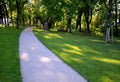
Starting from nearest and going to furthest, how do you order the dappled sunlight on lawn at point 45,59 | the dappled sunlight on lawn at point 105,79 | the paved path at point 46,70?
the paved path at point 46,70, the dappled sunlight on lawn at point 105,79, the dappled sunlight on lawn at point 45,59

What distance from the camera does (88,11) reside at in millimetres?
38469

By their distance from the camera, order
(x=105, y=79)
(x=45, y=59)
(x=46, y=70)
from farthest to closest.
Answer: (x=45, y=59)
(x=46, y=70)
(x=105, y=79)

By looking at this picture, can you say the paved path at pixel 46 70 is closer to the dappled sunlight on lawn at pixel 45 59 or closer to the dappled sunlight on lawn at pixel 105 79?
the dappled sunlight on lawn at pixel 45 59

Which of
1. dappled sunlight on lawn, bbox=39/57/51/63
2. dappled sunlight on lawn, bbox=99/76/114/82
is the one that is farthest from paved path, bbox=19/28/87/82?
dappled sunlight on lawn, bbox=99/76/114/82

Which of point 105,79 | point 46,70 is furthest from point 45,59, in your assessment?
point 105,79

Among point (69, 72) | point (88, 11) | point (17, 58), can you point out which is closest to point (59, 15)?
point (88, 11)

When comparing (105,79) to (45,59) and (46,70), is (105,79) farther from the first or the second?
(45,59)

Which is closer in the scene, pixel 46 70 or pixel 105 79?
pixel 105 79

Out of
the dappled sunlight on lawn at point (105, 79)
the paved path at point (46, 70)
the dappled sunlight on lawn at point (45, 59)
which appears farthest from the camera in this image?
the dappled sunlight on lawn at point (45, 59)

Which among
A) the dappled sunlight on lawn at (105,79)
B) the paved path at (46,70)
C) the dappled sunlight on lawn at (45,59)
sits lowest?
the dappled sunlight on lawn at (105,79)

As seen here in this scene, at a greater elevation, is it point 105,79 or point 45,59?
point 45,59

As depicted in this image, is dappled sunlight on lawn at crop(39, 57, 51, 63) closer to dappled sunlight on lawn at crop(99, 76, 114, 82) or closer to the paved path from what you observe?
the paved path

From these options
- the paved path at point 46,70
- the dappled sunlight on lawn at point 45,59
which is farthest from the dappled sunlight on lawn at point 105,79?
the dappled sunlight on lawn at point 45,59

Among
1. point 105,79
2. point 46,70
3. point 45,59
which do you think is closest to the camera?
point 105,79
